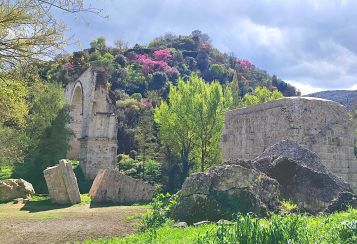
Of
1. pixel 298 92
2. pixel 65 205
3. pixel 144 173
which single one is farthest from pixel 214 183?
pixel 298 92

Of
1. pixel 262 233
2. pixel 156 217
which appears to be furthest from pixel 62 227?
pixel 262 233

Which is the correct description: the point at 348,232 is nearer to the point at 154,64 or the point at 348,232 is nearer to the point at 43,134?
the point at 43,134

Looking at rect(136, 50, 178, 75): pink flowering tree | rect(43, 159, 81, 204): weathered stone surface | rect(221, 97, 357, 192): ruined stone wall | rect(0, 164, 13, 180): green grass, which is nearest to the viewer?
rect(221, 97, 357, 192): ruined stone wall

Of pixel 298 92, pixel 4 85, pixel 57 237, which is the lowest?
pixel 57 237

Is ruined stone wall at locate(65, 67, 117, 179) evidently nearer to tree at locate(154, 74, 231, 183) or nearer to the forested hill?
tree at locate(154, 74, 231, 183)

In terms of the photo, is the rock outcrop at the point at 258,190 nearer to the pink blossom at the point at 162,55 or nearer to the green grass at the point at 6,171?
the green grass at the point at 6,171

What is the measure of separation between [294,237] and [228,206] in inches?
147

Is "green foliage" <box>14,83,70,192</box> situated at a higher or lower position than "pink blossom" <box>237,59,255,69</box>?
lower

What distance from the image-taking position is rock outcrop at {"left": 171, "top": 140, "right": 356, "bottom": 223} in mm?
8289

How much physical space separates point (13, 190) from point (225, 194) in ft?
32.4

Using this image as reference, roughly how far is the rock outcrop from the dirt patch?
1360mm

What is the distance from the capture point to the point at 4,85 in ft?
28.1

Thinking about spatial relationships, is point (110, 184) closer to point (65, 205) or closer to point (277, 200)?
point (65, 205)

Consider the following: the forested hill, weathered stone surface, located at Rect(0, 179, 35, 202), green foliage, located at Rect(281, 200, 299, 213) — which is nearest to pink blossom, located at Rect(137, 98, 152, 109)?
the forested hill
